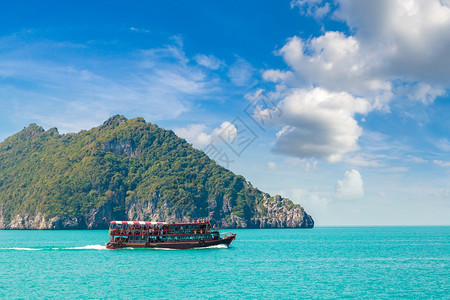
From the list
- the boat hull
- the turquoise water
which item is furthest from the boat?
the turquoise water

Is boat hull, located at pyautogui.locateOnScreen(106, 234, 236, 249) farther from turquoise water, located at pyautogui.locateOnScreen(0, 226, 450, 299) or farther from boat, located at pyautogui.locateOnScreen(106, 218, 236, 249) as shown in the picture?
turquoise water, located at pyautogui.locateOnScreen(0, 226, 450, 299)

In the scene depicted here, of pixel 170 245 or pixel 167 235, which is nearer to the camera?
pixel 170 245

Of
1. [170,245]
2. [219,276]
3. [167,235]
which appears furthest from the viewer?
Answer: [167,235]

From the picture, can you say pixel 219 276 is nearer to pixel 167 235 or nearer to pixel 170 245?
pixel 170 245

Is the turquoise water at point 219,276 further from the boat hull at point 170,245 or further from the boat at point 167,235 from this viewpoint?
the boat at point 167,235

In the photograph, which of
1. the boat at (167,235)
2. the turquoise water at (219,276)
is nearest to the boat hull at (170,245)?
the boat at (167,235)

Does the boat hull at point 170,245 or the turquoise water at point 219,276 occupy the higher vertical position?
the boat hull at point 170,245

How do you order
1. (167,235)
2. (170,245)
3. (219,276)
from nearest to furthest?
(219,276) < (170,245) < (167,235)

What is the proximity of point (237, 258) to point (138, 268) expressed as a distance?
22.4m

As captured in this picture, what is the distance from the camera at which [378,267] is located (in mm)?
73312

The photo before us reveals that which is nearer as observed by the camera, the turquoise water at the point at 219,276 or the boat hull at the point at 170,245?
the turquoise water at the point at 219,276

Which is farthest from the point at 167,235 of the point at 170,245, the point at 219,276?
the point at 219,276

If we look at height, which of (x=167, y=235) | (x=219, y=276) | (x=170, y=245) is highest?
(x=167, y=235)

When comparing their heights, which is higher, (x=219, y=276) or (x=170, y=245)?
(x=170, y=245)
